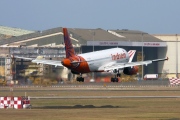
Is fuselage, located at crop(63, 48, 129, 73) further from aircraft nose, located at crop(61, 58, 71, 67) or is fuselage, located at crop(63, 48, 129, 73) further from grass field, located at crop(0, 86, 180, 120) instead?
grass field, located at crop(0, 86, 180, 120)

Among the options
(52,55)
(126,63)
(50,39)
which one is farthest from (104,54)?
(50,39)

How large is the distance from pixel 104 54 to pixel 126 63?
519cm

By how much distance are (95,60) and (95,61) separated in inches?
5.2

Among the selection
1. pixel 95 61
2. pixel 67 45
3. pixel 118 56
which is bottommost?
pixel 95 61

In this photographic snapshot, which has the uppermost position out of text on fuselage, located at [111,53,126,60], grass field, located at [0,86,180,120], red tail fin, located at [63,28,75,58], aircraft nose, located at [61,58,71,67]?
red tail fin, located at [63,28,75,58]

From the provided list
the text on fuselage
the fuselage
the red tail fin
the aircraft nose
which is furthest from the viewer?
the text on fuselage

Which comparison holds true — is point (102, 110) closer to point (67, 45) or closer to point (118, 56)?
point (67, 45)

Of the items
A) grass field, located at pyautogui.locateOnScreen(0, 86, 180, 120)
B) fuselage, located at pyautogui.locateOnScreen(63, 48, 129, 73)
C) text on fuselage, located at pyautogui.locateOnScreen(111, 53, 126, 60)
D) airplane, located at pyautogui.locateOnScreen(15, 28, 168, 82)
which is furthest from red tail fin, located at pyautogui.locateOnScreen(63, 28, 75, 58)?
text on fuselage, located at pyautogui.locateOnScreen(111, 53, 126, 60)

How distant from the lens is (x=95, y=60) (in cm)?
9681

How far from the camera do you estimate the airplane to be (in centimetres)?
9331

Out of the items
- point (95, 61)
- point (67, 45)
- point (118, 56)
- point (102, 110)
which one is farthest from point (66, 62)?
point (102, 110)

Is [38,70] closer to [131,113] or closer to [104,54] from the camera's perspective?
[104,54]

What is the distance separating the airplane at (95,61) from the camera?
93312 mm

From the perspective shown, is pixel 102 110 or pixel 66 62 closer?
pixel 102 110
